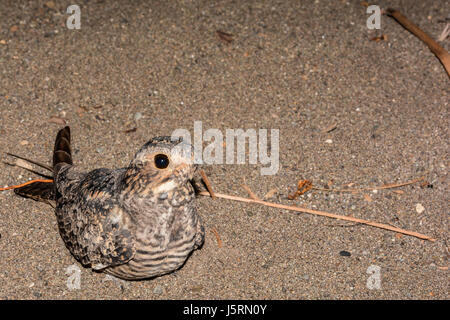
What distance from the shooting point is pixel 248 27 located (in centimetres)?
394

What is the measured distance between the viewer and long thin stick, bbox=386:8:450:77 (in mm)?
3795

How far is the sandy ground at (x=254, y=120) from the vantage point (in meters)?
2.87

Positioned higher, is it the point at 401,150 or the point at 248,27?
the point at 248,27

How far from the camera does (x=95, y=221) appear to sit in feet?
8.01

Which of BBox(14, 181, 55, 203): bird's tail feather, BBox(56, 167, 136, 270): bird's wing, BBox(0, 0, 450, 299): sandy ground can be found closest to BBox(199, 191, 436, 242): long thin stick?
BBox(0, 0, 450, 299): sandy ground

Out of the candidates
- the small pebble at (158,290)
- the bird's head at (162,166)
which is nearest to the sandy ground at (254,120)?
the small pebble at (158,290)

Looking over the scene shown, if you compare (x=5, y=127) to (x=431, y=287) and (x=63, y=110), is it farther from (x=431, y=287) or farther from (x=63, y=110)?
(x=431, y=287)

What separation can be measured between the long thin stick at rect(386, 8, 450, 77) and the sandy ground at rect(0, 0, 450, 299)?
1.9 inches

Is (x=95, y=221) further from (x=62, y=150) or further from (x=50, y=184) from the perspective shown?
(x=62, y=150)

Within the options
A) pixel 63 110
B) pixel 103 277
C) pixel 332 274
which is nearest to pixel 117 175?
pixel 103 277

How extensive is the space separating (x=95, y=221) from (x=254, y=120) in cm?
149
